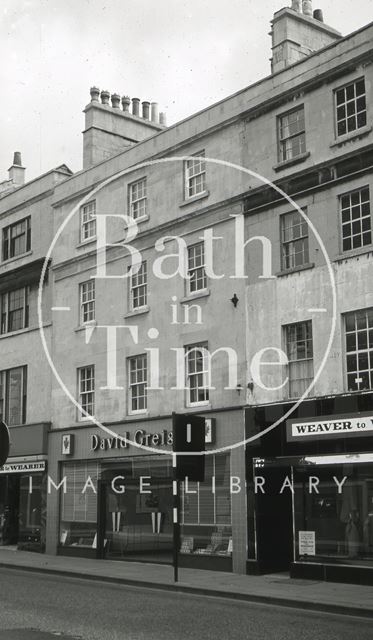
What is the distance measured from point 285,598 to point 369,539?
12.5 ft

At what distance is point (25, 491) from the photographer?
100 feet

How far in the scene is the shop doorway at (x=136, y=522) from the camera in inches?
968

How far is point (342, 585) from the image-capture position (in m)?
18.8

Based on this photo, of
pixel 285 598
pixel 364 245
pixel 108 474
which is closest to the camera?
pixel 285 598

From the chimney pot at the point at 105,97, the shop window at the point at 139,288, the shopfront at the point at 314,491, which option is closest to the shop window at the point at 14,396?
the shop window at the point at 139,288

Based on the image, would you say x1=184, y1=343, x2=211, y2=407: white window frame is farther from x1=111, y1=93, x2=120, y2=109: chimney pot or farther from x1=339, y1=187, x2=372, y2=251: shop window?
x1=111, y1=93, x2=120, y2=109: chimney pot

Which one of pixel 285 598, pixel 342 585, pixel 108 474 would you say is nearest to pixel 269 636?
pixel 285 598

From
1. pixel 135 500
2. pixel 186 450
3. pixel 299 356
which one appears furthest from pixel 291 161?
pixel 135 500

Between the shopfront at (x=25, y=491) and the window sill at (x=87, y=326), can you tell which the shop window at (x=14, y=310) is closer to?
the window sill at (x=87, y=326)

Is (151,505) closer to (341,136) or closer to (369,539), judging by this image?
(369,539)

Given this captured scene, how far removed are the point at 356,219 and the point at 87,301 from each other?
1140cm

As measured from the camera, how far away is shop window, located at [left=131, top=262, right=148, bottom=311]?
2653 cm

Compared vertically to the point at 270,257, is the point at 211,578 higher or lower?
lower

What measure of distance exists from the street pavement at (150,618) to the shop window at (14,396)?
1347 centimetres
